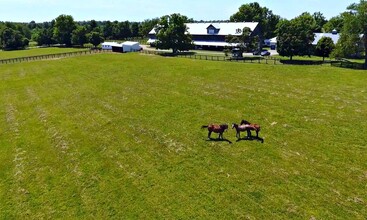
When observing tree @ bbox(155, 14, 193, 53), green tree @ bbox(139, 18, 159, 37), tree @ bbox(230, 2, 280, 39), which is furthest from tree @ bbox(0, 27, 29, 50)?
tree @ bbox(230, 2, 280, 39)

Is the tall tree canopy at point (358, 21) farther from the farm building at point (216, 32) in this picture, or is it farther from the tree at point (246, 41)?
the farm building at point (216, 32)

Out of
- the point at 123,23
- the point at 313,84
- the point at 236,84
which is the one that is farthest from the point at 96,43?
the point at 313,84

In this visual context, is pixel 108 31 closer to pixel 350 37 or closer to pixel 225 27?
pixel 225 27

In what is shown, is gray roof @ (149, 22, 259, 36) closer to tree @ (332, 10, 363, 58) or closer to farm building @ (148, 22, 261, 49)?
farm building @ (148, 22, 261, 49)

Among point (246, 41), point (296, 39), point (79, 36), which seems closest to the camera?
point (296, 39)

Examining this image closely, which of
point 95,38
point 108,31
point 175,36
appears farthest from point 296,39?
point 108,31
